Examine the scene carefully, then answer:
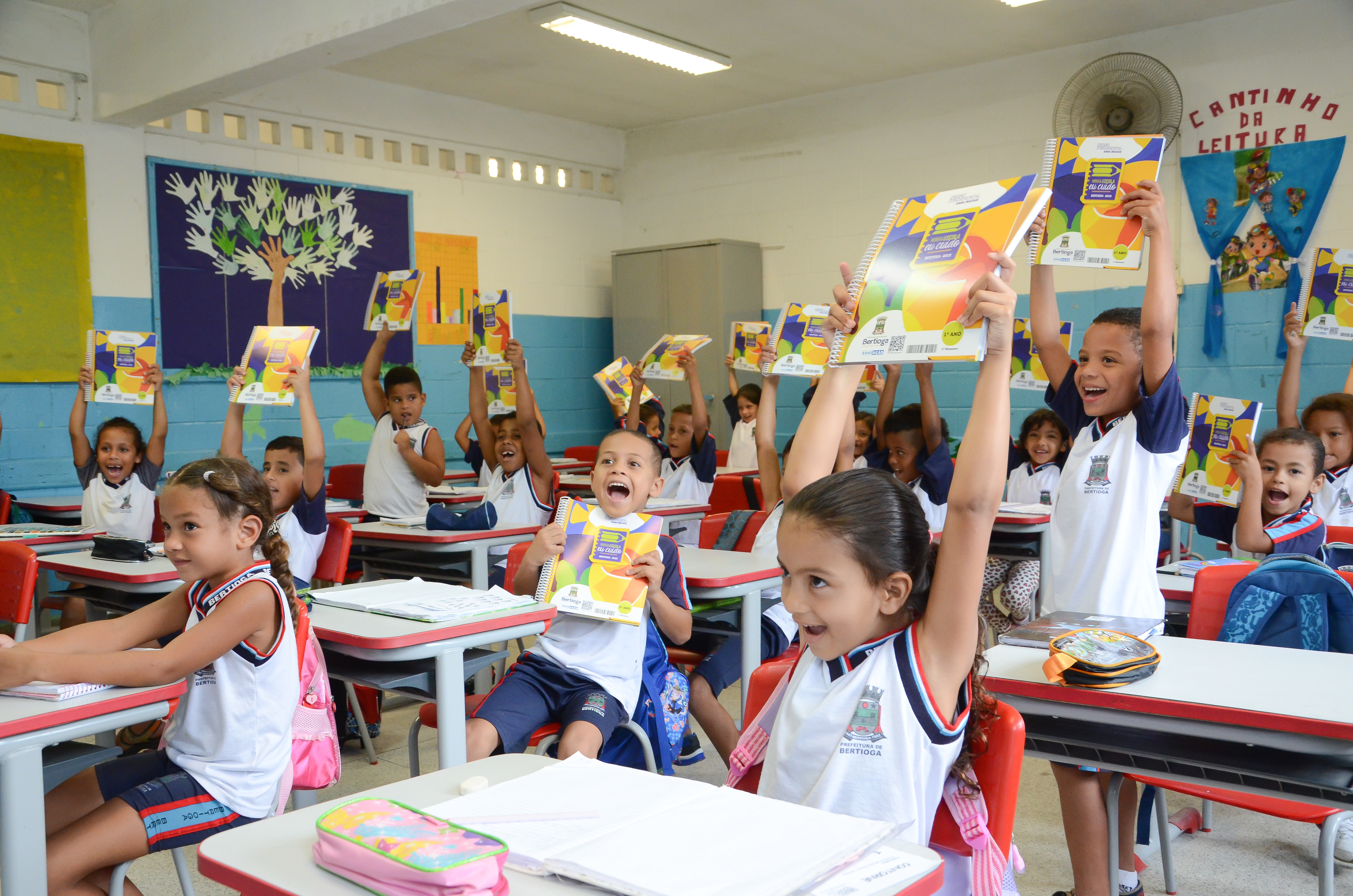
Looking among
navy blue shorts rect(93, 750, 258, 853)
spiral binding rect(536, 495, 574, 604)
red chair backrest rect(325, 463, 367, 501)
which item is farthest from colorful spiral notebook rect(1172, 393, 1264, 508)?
red chair backrest rect(325, 463, 367, 501)

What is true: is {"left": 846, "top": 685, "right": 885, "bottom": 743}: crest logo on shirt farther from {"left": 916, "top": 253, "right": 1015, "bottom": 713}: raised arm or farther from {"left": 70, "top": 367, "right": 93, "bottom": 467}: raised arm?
{"left": 70, "top": 367, "right": 93, "bottom": 467}: raised arm

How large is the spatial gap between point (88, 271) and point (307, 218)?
1.39m

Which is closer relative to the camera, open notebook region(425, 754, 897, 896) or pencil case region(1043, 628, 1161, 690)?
open notebook region(425, 754, 897, 896)

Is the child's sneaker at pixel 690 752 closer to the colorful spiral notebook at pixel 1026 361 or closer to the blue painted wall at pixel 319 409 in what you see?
the colorful spiral notebook at pixel 1026 361

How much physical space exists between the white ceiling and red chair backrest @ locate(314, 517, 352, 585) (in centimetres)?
350

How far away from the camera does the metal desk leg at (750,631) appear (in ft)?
9.41

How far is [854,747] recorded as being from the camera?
50.1 inches

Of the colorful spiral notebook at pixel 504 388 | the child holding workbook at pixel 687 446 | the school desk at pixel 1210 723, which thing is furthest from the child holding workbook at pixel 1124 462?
the colorful spiral notebook at pixel 504 388

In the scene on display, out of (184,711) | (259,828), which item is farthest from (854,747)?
(184,711)

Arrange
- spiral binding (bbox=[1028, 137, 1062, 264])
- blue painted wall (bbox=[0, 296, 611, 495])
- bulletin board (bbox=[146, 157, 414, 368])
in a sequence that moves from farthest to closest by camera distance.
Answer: bulletin board (bbox=[146, 157, 414, 368]), blue painted wall (bbox=[0, 296, 611, 495]), spiral binding (bbox=[1028, 137, 1062, 264])

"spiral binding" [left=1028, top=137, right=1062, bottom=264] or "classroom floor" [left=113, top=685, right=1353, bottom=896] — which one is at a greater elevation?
"spiral binding" [left=1028, top=137, right=1062, bottom=264]

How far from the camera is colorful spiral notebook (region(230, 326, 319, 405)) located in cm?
329

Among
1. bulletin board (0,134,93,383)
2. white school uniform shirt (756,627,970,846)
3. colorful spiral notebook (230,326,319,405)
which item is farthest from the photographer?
bulletin board (0,134,93,383)

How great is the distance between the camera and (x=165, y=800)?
178 centimetres
